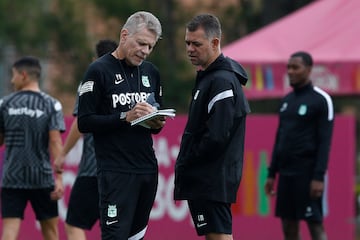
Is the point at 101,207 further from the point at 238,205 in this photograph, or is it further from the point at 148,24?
the point at 238,205

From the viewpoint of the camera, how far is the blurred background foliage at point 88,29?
79.5ft

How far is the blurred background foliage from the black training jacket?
12184 mm

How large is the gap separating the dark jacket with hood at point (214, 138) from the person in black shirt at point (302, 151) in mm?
2791

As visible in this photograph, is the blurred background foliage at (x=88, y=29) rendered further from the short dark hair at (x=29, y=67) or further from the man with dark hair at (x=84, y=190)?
the man with dark hair at (x=84, y=190)

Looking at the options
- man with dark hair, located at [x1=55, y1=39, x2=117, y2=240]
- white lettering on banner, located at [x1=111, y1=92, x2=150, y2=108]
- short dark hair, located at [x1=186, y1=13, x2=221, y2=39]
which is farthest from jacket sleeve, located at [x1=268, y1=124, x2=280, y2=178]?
white lettering on banner, located at [x1=111, y1=92, x2=150, y2=108]

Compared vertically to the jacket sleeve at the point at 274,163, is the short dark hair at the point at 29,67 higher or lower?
higher

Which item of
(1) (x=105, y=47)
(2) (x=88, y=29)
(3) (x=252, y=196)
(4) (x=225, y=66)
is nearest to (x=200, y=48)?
(4) (x=225, y=66)

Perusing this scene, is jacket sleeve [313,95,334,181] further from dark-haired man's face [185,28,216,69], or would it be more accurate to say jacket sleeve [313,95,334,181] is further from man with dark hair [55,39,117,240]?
dark-haired man's face [185,28,216,69]

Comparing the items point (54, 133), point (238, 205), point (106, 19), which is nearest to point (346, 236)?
point (238, 205)

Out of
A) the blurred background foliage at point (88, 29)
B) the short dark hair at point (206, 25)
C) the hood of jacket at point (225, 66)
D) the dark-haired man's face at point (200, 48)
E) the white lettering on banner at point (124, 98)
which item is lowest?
the white lettering on banner at point (124, 98)

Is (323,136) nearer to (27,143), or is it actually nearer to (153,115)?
(27,143)

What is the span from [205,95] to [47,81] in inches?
883

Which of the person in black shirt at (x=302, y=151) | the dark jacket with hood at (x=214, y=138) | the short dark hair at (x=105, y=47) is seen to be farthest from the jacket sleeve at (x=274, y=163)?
the dark jacket with hood at (x=214, y=138)

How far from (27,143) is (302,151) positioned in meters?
2.63
